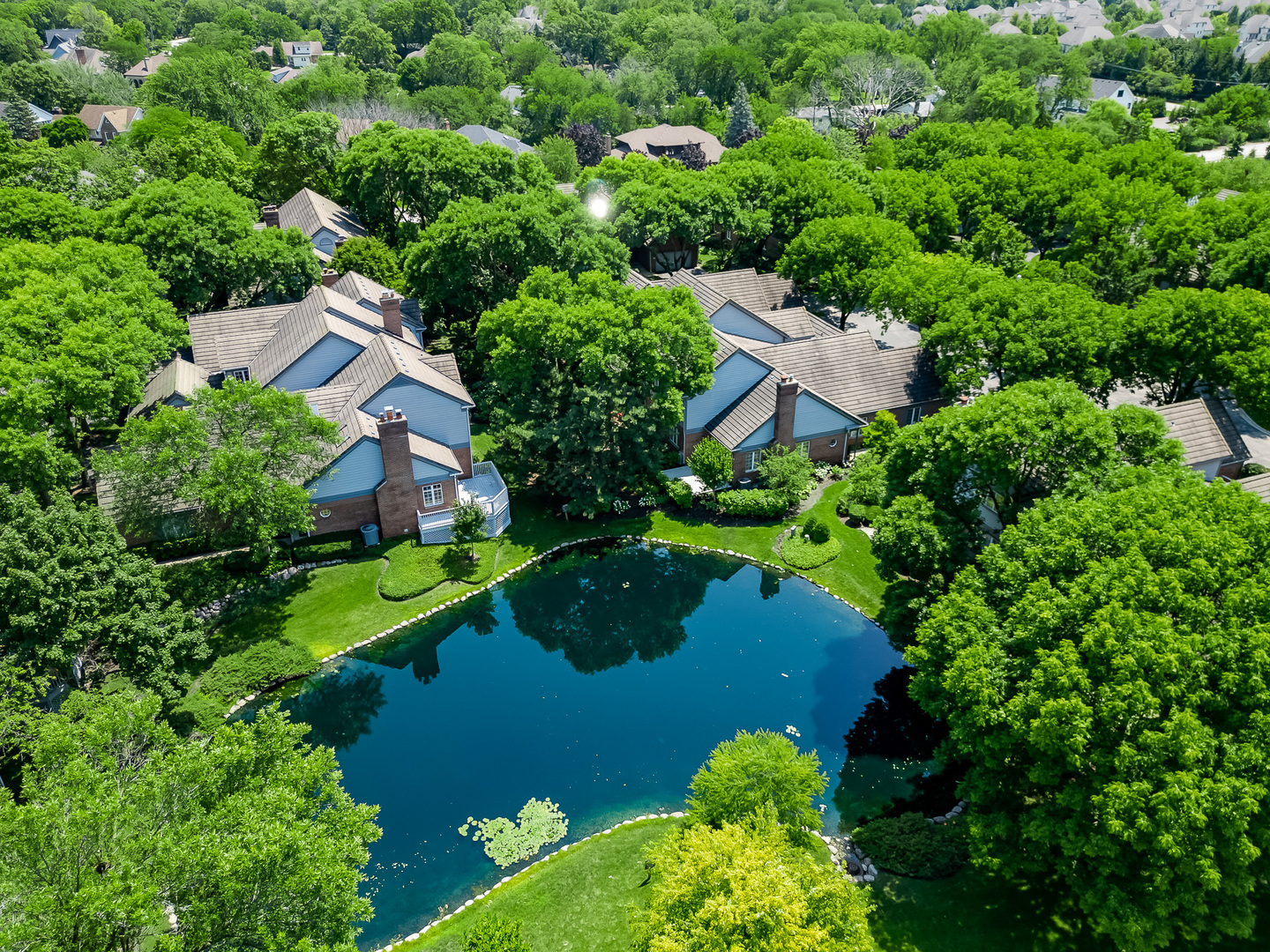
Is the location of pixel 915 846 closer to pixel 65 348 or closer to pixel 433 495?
pixel 433 495

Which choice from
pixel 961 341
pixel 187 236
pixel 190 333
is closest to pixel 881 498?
pixel 961 341

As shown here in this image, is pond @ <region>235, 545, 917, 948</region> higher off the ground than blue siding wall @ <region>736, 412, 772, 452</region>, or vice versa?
blue siding wall @ <region>736, 412, 772, 452</region>

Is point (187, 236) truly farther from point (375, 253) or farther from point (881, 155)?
point (881, 155)

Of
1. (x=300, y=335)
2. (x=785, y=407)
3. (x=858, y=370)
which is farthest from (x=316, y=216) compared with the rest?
(x=858, y=370)

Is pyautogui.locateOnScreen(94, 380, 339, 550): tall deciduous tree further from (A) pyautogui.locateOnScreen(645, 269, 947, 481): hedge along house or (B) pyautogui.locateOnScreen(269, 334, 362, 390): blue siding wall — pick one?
(A) pyautogui.locateOnScreen(645, 269, 947, 481): hedge along house

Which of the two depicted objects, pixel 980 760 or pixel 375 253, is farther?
pixel 375 253

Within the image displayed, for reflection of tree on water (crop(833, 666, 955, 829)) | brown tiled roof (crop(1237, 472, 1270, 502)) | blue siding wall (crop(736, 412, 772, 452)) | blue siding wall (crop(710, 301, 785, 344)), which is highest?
brown tiled roof (crop(1237, 472, 1270, 502))

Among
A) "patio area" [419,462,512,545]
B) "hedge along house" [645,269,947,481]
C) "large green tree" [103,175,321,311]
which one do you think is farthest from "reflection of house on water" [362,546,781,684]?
"large green tree" [103,175,321,311]
